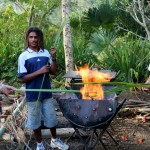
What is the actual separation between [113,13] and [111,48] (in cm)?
327

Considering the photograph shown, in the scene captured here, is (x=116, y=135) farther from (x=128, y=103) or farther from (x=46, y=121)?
(x=46, y=121)

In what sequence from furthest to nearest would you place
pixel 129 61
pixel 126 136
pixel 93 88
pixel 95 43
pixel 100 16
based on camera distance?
pixel 100 16
pixel 95 43
pixel 129 61
pixel 126 136
pixel 93 88

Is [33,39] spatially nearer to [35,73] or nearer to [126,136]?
[35,73]

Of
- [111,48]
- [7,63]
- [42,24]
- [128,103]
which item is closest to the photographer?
[128,103]

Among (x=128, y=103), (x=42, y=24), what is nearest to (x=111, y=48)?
(x=128, y=103)

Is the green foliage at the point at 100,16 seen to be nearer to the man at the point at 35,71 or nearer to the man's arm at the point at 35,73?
the man at the point at 35,71

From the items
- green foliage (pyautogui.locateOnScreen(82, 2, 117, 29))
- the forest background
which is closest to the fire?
the forest background

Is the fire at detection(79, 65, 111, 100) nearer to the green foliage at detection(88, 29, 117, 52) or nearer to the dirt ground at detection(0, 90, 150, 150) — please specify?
the dirt ground at detection(0, 90, 150, 150)

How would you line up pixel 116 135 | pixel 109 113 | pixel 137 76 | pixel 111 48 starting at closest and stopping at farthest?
pixel 109 113 → pixel 116 135 → pixel 137 76 → pixel 111 48

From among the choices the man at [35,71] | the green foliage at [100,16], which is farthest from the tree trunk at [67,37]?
the green foliage at [100,16]

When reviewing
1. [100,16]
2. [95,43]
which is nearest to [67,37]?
[95,43]

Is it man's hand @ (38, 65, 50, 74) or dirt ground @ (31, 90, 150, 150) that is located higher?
→ man's hand @ (38, 65, 50, 74)

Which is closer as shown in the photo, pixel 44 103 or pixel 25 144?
pixel 44 103

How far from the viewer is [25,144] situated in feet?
13.6
